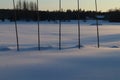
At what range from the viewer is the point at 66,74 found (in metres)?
4.37

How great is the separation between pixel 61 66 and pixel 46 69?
0.31 m

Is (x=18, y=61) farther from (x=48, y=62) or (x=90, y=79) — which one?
(x=90, y=79)

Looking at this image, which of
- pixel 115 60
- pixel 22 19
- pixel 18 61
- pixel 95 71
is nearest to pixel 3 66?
pixel 18 61

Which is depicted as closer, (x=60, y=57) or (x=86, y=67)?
(x=86, y=67)

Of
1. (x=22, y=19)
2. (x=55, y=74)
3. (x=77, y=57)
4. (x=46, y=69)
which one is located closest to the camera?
(x=55, y=74)

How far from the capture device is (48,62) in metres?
5.20

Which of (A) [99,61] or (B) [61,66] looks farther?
(A) [99,61]

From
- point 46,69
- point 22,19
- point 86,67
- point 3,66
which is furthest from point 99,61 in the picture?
point 22,19

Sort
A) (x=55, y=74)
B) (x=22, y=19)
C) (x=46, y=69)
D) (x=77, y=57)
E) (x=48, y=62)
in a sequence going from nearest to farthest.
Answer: (x=55, y=74), (x=46, y=69), (x=48, y=62), (x=77, y=57), (x=22, y=19)

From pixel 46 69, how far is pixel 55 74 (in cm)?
34

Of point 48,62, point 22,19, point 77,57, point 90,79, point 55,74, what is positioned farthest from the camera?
point 22,19

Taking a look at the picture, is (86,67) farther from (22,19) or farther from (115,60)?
(22,19)

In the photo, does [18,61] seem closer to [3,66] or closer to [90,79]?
[3,66]

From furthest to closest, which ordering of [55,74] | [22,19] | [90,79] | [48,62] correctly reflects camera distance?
[22,19] → [48,62] → [55,74] → [90,79]
